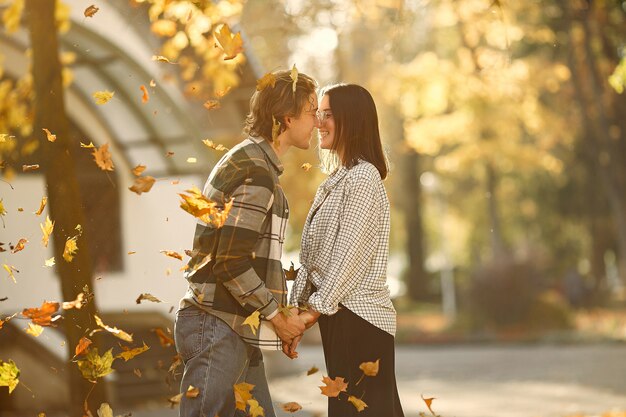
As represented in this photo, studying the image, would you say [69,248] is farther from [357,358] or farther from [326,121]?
[357,358]

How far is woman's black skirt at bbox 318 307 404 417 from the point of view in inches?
182

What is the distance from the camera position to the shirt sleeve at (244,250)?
4.36 m

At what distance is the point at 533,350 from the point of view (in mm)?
20047

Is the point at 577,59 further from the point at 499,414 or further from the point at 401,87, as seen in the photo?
the point at 499,414

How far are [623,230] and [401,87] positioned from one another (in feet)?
16.8

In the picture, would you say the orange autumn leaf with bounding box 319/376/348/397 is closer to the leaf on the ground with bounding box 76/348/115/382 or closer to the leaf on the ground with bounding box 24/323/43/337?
the leaf on the ground with bounding box 76/348/115/382

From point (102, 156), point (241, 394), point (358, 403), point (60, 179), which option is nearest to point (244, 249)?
point (241, 394)

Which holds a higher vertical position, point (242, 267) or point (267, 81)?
point (267, 81)

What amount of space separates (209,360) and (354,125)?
1.14 m

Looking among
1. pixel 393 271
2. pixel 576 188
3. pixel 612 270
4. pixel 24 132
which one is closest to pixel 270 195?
pixel 24 132

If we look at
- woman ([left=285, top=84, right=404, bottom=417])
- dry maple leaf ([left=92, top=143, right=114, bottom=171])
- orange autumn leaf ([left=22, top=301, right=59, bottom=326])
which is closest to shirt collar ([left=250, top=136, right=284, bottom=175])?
woman ([left=285, top=84, right=404, bottom=417])

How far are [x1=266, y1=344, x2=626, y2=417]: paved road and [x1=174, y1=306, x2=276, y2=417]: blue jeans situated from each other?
13.0ft

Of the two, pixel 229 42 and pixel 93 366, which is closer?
pixel 229 42

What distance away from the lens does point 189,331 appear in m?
4.45
